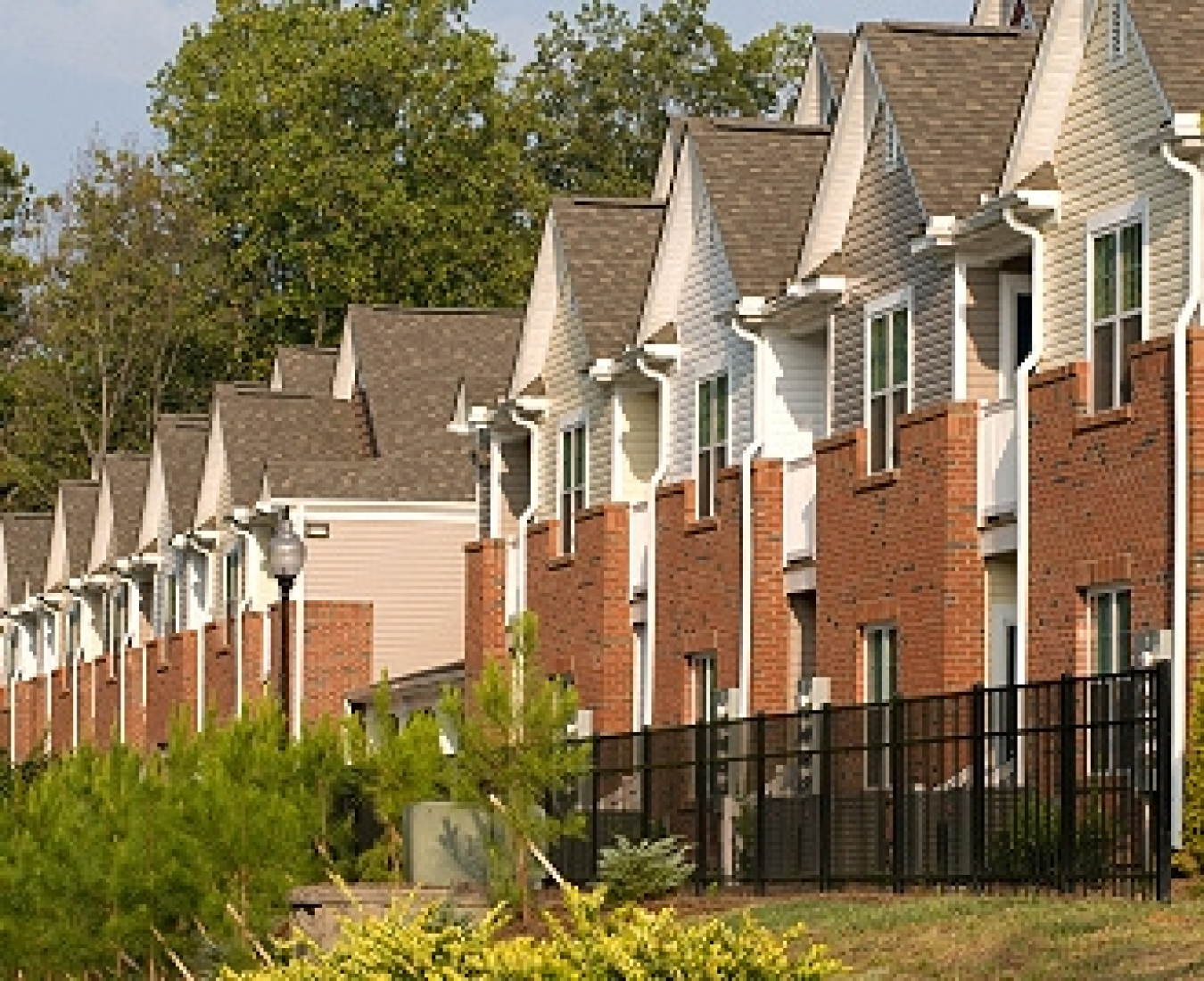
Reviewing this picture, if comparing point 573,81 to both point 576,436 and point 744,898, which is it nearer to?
point 576,436

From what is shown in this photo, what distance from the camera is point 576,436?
44969 millimetres

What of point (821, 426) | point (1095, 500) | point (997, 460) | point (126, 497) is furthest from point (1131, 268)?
point (126, 497)

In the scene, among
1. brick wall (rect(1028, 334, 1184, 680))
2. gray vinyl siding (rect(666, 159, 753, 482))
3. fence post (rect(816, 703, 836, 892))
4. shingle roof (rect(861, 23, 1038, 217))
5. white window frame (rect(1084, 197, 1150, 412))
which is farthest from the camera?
gray vinyl siding (rect(666, 159, 753, 482))

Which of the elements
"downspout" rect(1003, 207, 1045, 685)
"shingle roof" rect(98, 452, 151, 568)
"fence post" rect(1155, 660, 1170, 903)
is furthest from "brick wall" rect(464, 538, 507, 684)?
"fence post" rect(1155, 660, 1170, 903)

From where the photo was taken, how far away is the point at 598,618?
42.3 meters

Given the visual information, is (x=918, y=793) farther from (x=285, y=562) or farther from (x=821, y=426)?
(x=285, y=562)

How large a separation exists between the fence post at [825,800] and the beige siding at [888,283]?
20.0 feet

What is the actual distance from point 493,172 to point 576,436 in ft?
131

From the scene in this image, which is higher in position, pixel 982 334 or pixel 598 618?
pixel 982 334

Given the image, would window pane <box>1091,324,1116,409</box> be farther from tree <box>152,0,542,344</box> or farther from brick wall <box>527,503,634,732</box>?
tree <box>152,0,542,344</box>

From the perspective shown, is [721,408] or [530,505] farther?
[530,505]

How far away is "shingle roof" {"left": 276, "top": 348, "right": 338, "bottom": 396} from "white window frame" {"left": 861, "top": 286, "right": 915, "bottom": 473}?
29.1m

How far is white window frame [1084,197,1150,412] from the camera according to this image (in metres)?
28.7

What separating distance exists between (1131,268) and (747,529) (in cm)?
918
